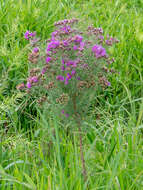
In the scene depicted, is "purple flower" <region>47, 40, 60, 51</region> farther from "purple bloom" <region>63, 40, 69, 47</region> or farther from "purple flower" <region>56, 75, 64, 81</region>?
"purple flower" <region>56, 75, 64, 81</region>

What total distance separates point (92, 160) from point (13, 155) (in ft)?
1.77

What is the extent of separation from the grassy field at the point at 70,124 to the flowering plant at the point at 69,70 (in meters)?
0.12

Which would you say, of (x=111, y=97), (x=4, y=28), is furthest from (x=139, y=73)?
(x=4, y=28)

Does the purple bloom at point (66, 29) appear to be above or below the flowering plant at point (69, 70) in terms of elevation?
above

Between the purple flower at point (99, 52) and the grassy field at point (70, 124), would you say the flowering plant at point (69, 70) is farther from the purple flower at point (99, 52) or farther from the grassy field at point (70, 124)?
the grassy field at point (70, 124)

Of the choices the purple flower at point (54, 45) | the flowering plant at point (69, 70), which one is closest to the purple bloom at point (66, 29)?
the flowering plant at point (69, 70)

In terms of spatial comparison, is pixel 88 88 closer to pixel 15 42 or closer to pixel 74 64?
pixel 74 64

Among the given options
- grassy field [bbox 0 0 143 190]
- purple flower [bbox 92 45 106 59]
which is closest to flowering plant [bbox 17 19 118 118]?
purple flower [bbox 92 45 106 59]

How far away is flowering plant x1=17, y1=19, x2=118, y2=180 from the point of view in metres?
1.95

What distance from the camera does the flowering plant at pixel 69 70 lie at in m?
1.95

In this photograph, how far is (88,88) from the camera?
2.05 m

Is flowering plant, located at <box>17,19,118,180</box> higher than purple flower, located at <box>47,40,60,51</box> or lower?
lower

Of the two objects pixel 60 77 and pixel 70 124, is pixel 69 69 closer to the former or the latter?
pixel 60 77

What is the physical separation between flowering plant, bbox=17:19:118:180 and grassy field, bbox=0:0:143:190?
0.12 m
